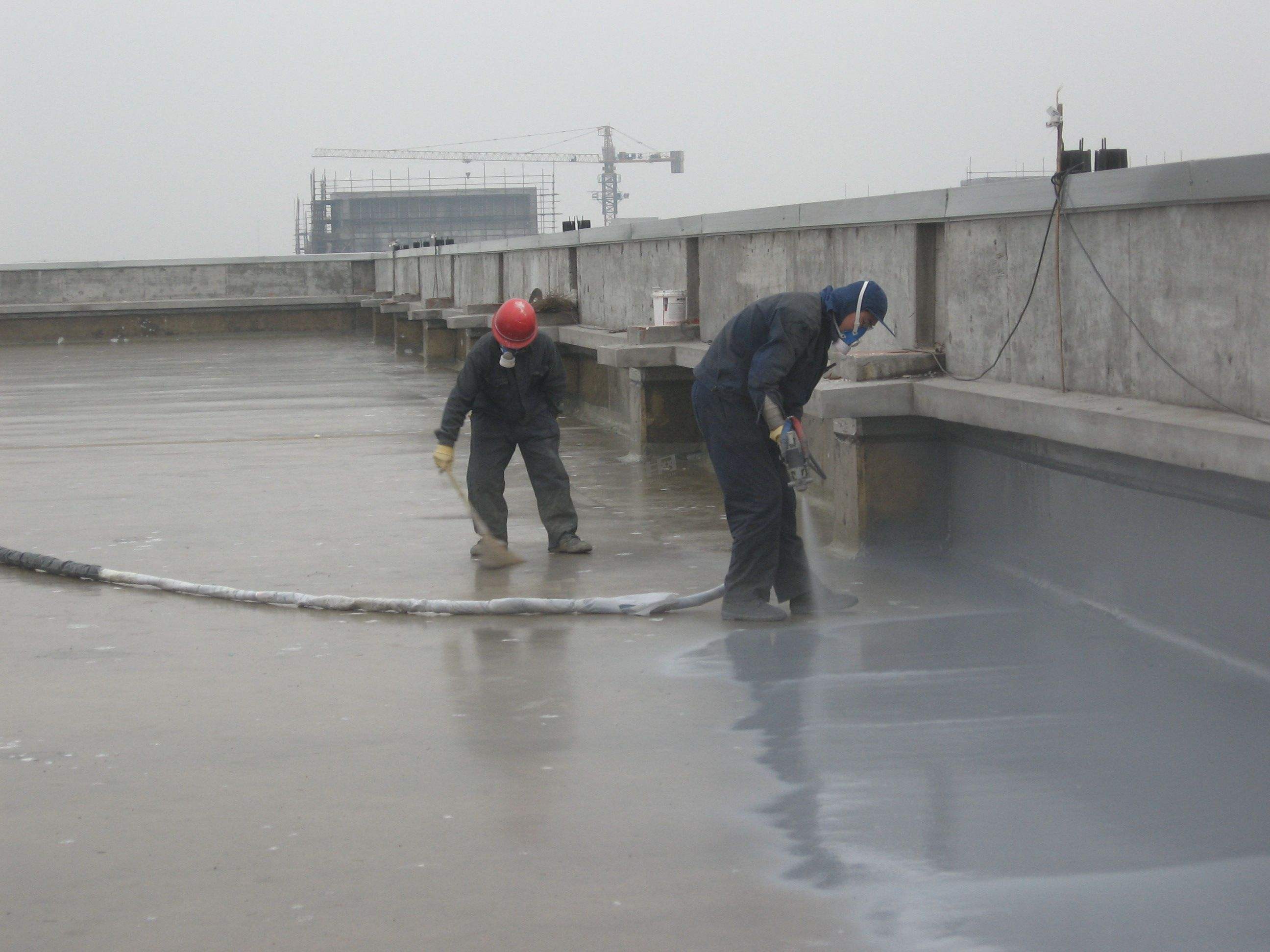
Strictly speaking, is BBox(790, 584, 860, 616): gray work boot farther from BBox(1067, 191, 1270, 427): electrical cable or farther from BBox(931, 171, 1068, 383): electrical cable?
BBox(1067, 191, 1270, 427): electrical cable

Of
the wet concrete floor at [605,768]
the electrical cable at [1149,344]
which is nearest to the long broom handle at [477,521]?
the wet concrete floor at [605,768]

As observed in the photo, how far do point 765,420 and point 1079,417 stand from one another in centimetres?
131

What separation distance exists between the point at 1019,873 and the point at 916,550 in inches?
166

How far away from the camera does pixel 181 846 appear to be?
419 centimetres

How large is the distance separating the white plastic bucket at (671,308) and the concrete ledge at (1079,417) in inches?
155

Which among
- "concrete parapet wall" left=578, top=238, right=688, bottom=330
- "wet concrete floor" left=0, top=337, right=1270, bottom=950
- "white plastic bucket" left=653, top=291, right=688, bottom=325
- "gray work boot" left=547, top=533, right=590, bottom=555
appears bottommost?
"wet concrete floor" left=0, top=337, right=1270, bottom=950

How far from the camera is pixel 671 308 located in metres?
12.0

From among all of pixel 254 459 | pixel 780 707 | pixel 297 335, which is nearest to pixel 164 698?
pixel 780 707

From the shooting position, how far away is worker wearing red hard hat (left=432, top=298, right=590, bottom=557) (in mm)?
8375

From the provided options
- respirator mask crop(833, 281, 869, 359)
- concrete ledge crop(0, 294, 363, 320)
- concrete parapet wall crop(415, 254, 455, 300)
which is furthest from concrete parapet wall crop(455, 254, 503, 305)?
respirator mask crop(833, 281, 869, 359)

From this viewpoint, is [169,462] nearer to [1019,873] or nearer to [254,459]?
[254,459]

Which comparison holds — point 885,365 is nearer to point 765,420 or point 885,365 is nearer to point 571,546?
point 765,420

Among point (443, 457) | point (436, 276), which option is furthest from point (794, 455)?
point (436, 276)

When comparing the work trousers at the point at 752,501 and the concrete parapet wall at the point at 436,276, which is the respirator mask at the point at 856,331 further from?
the concrete parapet wall at the point at 436,276
